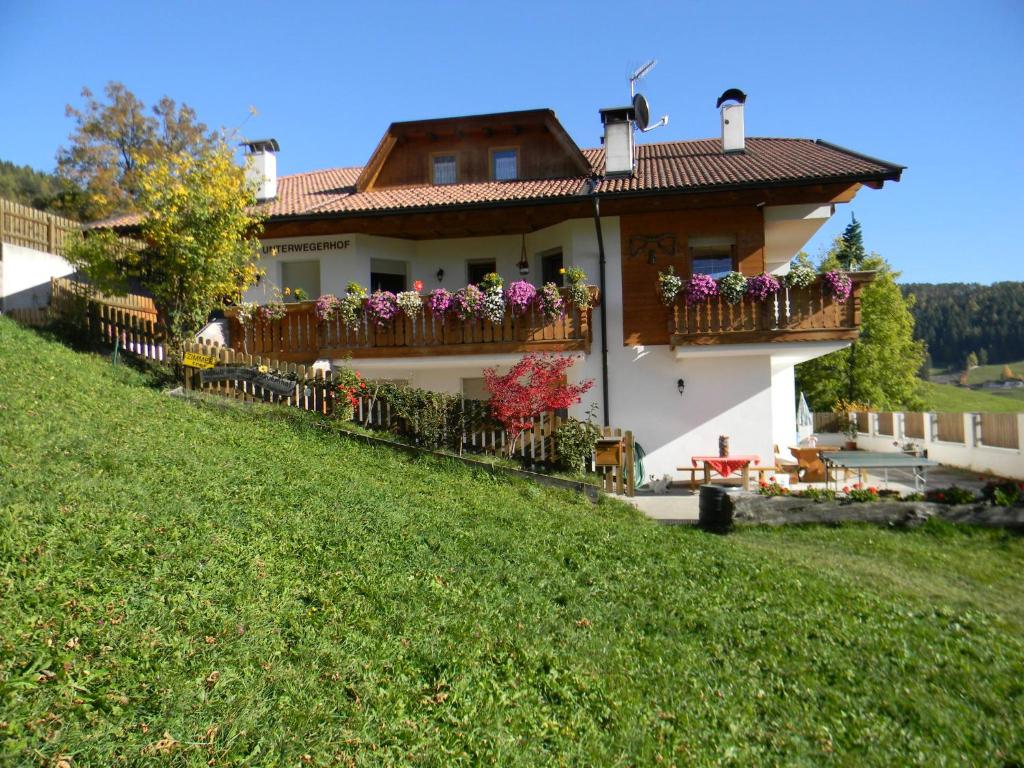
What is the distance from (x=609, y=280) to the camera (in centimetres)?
1464

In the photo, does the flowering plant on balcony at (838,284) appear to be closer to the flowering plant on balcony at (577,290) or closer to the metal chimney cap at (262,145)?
the flowering plant on balcony at (577,290)

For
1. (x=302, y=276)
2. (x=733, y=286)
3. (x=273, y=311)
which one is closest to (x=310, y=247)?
(x=302, y=276)

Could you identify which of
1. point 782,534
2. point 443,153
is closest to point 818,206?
point 782,534

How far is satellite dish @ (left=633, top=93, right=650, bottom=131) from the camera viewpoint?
16109 mm

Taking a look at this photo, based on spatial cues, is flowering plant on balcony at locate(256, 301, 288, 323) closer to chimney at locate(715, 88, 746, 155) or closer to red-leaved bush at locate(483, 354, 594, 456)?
red-leaved bush at locate(483, 354, 594, 456)

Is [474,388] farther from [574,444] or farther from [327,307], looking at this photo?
[574,444]

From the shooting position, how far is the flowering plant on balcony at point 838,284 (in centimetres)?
1286

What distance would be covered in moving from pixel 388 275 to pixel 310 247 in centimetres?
195

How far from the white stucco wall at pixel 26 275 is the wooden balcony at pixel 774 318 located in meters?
14.0

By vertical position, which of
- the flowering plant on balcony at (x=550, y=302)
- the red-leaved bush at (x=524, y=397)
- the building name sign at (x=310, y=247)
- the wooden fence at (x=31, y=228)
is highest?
the wooden fence at (x=31, y=228)

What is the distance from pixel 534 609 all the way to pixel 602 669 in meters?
0.99

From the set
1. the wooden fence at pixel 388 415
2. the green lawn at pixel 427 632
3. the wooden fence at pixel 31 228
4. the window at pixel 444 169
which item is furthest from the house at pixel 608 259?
the green lawn at pixel 427 632

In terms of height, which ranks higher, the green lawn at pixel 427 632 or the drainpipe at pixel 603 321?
the drainpipe at pixel 603 321

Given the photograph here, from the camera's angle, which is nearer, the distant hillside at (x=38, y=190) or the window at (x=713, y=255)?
the window at (x=713, y=255)
